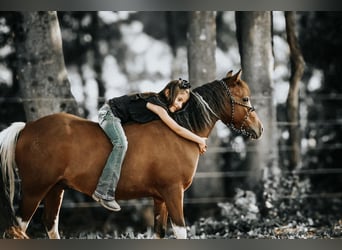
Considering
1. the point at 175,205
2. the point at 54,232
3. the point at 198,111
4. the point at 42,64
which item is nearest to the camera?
the point at 175,205

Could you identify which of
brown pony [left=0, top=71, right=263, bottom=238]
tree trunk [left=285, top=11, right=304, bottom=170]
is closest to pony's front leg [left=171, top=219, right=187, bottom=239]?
brown pony [left=0, top=71, right=263, bottom=238]

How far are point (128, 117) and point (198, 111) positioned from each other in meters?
0.52

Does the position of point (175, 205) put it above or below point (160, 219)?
above

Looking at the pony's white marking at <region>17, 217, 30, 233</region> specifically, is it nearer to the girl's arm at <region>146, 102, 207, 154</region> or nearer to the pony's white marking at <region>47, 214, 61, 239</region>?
the pony's white marking at <region>47, 214, 61, 239</region>

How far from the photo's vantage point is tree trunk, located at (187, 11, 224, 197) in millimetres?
4793

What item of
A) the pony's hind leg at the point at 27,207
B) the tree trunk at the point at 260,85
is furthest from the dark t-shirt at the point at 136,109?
the tree trunk at the point at 260,85

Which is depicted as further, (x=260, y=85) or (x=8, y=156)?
(x=260, y=85)

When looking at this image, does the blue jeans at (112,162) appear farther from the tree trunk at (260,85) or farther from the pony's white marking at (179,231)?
the tree trunk at (260,85)

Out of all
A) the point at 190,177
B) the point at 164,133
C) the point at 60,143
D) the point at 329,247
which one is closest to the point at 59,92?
the point at 60,143

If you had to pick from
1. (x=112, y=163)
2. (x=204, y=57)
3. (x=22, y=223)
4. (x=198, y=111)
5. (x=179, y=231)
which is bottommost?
(x=179, y=231)

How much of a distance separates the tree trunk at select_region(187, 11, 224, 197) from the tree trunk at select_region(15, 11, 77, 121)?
110cm

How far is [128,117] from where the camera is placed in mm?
4141

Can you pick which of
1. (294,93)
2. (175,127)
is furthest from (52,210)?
(294,93)

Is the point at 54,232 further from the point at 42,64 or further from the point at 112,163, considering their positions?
the point at 42,64
